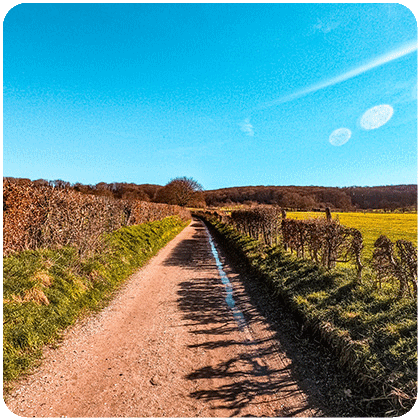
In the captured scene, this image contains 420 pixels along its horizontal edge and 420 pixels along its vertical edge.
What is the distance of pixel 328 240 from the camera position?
8.03 meters

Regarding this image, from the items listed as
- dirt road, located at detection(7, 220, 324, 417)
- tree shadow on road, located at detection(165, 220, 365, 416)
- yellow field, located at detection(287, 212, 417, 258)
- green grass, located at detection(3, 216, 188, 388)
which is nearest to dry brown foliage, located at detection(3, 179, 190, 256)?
green grass, located at detection(3, 216, 188, 388)

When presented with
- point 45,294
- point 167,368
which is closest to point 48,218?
point 45,294

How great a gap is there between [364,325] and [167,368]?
376 cm

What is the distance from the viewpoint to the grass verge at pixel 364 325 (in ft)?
11.7

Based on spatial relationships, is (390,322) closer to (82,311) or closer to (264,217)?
(82,311)

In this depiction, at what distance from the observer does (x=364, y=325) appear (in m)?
Answer: 4.86

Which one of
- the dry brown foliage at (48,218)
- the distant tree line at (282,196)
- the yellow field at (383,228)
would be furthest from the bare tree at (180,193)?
the dry brown foliage at (48,218)

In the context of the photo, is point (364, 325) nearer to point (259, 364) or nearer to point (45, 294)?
point (259, 364)

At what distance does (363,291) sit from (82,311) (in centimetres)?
691

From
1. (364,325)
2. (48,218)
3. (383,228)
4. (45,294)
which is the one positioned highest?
(48,218)

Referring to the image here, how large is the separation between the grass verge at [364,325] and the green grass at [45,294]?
17.6ft

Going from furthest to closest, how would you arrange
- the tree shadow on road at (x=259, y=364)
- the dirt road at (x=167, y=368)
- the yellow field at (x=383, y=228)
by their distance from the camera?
1. the yellow field at (x=383, y=228)
2. the tree shadow on road at (x=259, y=364)
3. the dirt road at (x=167, y=368)

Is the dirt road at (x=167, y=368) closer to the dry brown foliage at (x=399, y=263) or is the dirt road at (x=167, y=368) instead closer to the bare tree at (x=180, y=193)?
the dry brown foliage at (x=399, y=263)

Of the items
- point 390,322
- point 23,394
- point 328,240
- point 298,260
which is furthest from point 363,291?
point 23,394
